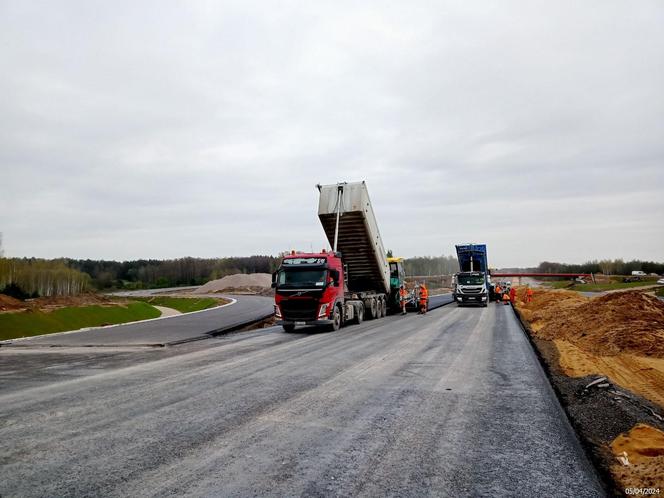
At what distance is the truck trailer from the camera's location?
1920 centimetres

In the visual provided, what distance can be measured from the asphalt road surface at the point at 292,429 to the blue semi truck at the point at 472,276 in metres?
20.8

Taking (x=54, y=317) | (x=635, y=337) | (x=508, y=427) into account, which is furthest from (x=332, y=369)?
(x=54, y=317)

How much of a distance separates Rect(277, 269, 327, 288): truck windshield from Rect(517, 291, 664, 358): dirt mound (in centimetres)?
843

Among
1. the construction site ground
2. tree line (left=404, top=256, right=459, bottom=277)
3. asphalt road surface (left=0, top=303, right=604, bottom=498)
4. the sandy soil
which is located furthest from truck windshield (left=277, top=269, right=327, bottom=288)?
tree line (left=404, top=256, right=459, bottom=277)

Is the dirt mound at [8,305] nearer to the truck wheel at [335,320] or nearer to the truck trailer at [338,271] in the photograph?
the truck trailer at [338,271]

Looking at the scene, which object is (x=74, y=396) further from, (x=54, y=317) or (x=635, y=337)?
(x=54, y=317)

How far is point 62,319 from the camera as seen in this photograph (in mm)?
24688

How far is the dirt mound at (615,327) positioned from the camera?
45.8 ft

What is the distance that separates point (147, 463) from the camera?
17.3 feet

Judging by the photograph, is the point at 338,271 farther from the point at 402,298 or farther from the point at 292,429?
the point at 292,429

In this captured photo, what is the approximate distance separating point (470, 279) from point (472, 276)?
244 mm

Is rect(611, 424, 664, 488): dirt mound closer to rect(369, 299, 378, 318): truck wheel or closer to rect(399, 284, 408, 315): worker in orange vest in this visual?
rect(369, 299, 378, 318): truck wheel

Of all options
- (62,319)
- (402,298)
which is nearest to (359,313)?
(402,298)

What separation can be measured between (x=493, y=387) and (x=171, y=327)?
1727 cm
